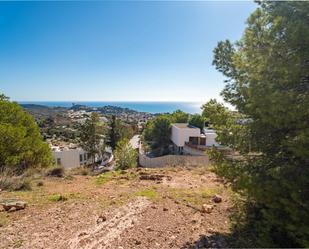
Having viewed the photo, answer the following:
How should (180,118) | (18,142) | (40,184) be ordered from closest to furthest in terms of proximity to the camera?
1. (40,184)
2. (18,142)
3. (180,118)

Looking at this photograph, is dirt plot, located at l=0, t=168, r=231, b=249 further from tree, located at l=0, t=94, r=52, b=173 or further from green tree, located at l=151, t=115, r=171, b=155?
green tree, located at l=151, t=115, r=171, b=155

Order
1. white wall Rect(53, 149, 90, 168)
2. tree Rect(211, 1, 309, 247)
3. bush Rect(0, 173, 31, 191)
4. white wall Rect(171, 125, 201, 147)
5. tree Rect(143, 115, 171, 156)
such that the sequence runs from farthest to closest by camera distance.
A: tree Rect(143, 115, 171, 156), white wall Rect(53, 149, 90, 168), white wall Rect(171, 125, 201, 147), bush Rect(0, 173, 31, 191), tree Rect(211, 1, 309, 247)

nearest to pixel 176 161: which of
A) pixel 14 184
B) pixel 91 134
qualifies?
pixel 14 184

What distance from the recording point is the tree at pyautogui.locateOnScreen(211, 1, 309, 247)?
12.6ft

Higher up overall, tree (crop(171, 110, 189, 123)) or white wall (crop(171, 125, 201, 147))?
tree (crop(171, 110, 189, 123))

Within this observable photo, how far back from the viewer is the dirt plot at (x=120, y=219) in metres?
4.85

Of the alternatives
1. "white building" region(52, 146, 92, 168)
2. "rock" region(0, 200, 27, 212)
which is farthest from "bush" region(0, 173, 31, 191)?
"white building" region(52, 146, 92, 168)

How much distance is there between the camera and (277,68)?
4.04 metres

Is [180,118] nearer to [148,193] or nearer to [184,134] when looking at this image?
[184,134]

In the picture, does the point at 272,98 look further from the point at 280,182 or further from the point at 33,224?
the point at 33,224

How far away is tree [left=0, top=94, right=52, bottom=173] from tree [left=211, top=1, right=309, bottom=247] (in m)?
11.1

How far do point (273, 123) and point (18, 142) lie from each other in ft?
44.8

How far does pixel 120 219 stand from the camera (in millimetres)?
5828

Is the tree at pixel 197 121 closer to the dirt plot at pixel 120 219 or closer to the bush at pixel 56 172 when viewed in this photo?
the bush at pixel 56 172
